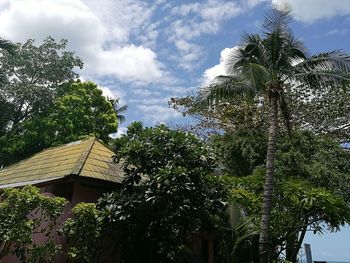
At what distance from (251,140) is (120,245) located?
7.43 meters

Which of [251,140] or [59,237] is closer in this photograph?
[59,237]

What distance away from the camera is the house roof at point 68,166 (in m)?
11.1

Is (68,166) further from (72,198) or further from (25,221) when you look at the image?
(25,221)

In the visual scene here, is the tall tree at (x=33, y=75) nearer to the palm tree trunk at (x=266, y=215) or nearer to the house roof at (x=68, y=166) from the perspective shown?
the house roof at (x=68, y=166)

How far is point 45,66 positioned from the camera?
23.1m

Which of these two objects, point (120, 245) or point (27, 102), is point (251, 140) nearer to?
point (120, 245)

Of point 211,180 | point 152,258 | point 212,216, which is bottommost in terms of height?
point 152,258

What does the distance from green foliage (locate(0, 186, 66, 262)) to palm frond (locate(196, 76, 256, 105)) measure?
5.81 metres

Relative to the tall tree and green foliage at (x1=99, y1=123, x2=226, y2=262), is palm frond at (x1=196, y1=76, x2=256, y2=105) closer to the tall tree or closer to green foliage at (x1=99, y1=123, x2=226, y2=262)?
green foliage at (x1=99, y1=123, x2=226, y2=262)

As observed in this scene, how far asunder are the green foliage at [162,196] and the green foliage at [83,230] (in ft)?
1.39

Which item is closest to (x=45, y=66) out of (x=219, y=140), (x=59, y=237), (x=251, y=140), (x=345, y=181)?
(x=219, y=140)

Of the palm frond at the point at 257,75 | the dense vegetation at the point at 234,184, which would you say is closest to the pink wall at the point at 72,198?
the dense vegetation at the point at 234,184

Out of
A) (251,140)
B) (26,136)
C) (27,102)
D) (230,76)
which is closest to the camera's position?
(230,76)

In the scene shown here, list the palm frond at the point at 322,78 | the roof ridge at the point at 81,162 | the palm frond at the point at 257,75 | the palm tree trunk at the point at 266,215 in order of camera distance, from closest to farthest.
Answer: the palm tree trunk at the point at 266,215
the roof ridge at the point at 81,162
the palm frond at the point at 257,75
the palm frond at the point at 322,78
